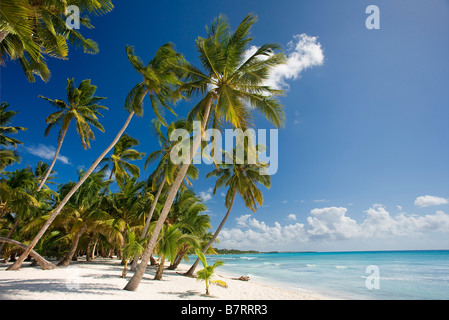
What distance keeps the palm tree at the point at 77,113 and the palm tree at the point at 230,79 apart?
786 centimetres

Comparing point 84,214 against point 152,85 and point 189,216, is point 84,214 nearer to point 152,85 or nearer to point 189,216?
point 189,216

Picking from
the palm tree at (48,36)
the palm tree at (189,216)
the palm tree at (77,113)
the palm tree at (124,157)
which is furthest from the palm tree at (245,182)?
the palm tree at (48,36)

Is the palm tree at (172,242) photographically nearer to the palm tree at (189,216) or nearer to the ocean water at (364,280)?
the palm tree at (189,216)

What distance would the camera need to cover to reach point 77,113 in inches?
514

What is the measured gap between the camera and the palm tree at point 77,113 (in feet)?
43.1

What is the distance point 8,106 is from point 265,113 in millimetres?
18841

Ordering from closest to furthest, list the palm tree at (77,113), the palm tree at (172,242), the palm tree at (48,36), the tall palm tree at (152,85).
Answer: the palm tree at (48,36) → the palm tree at (172,242) → the tall palm tree at (152,85) → the palm tree at (77,113)

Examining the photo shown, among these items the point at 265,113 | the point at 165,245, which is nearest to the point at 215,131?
the point at 265,113

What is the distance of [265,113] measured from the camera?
29.6 feet

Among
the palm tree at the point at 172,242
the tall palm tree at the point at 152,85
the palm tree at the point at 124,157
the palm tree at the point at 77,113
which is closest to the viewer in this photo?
the palm tree at the point at 172,242
